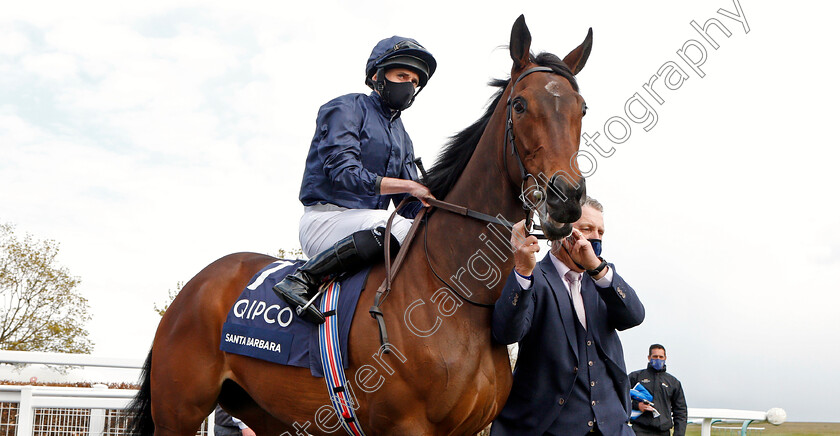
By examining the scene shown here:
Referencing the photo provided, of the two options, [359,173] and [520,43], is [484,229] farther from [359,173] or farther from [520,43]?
[520,43]

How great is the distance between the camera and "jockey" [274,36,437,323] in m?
3.65

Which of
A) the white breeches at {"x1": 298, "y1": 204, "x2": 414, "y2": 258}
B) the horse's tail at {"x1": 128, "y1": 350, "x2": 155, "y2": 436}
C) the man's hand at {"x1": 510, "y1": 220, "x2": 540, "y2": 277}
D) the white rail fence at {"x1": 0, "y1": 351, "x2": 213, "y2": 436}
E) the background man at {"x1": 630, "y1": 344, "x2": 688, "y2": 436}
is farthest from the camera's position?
the background man at {"x1": 630, "y1": 344, "x2": 688, "y2": 436}

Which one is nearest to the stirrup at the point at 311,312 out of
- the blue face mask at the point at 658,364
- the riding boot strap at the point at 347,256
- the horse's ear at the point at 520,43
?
the riding boot strap at the point at 347,256

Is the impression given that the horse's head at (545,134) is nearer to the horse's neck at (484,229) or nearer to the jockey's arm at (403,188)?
the horse's neck at (484,229)

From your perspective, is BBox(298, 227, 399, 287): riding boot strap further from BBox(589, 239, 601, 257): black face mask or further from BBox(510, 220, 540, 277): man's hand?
Result: BBox(589, 239, 601, 257): black face mask

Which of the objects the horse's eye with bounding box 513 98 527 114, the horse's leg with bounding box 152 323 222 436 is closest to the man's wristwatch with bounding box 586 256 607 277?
the horse's eye with bounding box 513 98 527 114

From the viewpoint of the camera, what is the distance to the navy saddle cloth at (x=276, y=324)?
11.7 ft

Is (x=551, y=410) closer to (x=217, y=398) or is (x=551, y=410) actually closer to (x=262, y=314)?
(x=262, y=314)

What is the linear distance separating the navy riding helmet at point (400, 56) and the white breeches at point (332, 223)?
2.83ft

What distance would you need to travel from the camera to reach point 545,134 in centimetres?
297

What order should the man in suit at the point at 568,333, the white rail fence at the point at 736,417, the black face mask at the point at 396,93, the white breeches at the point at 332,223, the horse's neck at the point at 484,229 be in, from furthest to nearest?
the white rail fence at the point at 736,417, the black face mask at the point at 396,93, the white breeches at the point at 332,223, the horse's neck at the point at 484,229, the man in suit at the point at 568,333

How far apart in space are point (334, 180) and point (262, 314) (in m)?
0.91

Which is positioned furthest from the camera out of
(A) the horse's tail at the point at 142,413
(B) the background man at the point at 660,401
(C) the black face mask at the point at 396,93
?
(B) the background man at the point at 660,401

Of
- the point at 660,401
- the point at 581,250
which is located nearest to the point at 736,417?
the point at 660,401
